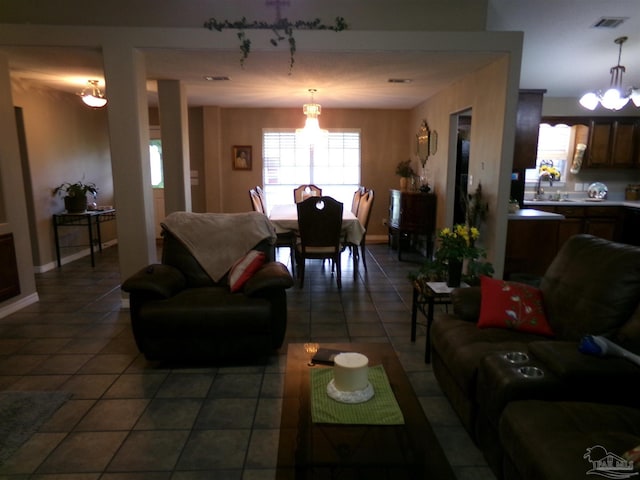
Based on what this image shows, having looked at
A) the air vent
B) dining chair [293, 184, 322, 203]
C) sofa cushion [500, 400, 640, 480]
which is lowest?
sofa cushion [500, 400, 640, 480]

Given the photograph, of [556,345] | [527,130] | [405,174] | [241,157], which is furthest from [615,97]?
[241,157]

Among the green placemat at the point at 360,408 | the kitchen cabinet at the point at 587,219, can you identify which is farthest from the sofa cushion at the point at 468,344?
the kitchen cabinet at the point at 587,219

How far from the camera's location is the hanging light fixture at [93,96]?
4.79 meters

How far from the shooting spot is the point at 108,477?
1.74 metres

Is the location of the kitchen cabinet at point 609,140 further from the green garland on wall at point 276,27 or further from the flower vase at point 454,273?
the flower vase at point 454,273

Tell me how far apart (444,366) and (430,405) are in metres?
0.24

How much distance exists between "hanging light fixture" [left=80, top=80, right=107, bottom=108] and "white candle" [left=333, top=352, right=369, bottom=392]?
4631mm

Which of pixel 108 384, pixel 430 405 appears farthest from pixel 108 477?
pixel 430 405

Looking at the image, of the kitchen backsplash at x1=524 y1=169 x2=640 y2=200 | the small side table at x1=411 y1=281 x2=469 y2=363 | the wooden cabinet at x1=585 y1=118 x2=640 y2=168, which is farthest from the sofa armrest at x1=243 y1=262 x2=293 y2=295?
the wooden cabinet at x1=585 y1=118 x2=640 y2=168

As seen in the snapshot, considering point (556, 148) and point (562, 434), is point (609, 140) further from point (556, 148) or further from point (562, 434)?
point (562, 434)

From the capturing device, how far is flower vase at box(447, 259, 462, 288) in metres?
2.74

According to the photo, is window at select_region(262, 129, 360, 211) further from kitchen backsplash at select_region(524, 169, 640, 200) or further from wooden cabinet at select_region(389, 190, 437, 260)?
kitchen backsplash at select_region(524, 169, 640, 200)

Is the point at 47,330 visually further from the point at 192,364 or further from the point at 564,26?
the point at 564,26

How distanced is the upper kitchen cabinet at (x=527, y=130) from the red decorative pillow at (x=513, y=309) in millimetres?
3032
